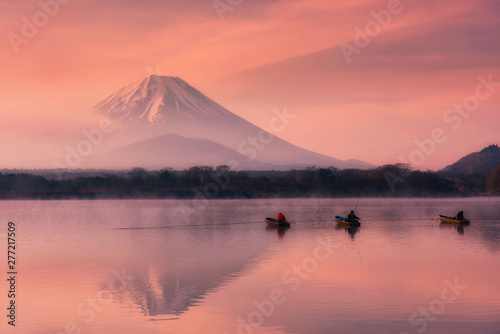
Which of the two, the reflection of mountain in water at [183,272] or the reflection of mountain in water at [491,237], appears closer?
the reflection of mountain in water at [183,272]

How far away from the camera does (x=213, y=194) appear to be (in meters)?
168

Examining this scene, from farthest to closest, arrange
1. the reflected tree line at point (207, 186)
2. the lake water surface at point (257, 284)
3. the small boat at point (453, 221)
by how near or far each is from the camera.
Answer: the reflected tree line at point (207, 186), the small boat at point (453, 221), the lake water surface at point (257, 284)

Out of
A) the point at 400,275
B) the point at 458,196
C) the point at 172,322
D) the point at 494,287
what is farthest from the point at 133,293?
the point at 458,196

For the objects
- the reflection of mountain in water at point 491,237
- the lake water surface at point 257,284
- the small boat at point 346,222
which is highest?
the small boat at point 346,222

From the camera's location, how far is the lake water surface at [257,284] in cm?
2081

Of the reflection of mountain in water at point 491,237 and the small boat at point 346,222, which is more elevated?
the small boat at point 346,222

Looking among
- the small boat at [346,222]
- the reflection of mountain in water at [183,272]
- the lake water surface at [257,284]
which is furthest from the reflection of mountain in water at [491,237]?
the reflection of mountain in water at [183,272]


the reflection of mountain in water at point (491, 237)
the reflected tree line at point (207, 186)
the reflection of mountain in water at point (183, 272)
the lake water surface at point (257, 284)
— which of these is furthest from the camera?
the reflected tree line at point (207, 186)

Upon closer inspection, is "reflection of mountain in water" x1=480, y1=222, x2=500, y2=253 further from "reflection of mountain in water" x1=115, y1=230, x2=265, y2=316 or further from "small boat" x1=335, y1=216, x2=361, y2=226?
"reflection of mountain in water" x1=115, y1=230, x2=265, y2=316

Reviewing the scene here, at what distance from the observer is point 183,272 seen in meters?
32.3

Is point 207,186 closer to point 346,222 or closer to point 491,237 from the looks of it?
point 346,222

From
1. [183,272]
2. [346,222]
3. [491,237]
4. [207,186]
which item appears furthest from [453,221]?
[207,186]

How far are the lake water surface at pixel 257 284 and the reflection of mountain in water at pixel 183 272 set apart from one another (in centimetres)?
5

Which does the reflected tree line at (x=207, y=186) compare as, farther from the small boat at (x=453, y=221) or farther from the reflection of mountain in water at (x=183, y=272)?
the reflection of mountain in water at (x=183, y=272)
